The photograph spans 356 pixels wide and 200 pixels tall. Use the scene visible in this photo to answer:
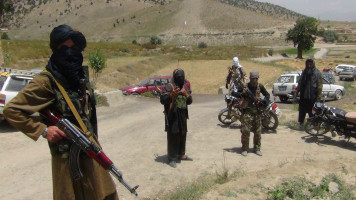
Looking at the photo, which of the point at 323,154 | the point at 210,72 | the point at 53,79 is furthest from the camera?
the point at 210,72

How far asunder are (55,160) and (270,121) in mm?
7408

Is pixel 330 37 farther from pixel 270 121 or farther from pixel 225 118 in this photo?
pixel 270 121

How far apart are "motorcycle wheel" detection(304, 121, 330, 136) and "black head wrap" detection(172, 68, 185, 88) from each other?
3.77 m

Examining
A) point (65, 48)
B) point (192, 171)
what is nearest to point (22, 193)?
point (192, 171)

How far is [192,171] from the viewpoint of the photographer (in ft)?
21.0

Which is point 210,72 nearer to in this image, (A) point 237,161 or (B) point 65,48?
(A) point 237,161

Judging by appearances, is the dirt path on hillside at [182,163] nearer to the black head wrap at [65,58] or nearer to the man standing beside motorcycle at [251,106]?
the man standing beside motorcycle at [251,106]

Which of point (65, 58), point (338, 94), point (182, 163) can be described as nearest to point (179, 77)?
point (182, 163)

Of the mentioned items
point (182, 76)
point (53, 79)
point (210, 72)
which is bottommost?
point (210, 72)

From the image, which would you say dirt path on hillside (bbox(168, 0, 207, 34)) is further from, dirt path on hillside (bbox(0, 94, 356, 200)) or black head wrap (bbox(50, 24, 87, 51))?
black head wrap (bbox(50, 24, 87, 51))

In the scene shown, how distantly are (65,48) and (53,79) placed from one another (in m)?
0.27

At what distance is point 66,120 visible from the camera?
9.07 feet

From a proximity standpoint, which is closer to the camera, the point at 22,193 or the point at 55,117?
the point at 55,117

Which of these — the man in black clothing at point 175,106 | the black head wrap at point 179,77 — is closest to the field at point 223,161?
the man in black clothing at point 175,106
